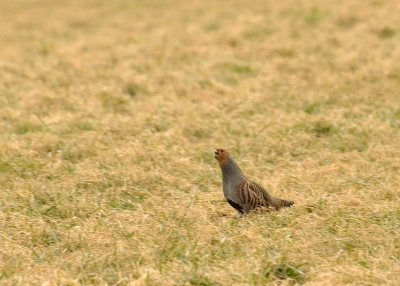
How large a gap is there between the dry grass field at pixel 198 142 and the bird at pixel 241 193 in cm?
11

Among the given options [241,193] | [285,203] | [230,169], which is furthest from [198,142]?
[241,193]

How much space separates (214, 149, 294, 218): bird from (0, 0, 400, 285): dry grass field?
11 centimetres

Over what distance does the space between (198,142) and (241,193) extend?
8.65 feet

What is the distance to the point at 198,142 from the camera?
A: 8.83m

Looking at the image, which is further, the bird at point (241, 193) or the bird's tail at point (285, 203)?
the bird's tail at point (285, 203)

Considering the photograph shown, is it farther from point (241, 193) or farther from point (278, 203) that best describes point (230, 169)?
point (278, 203)

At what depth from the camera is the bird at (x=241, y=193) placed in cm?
625

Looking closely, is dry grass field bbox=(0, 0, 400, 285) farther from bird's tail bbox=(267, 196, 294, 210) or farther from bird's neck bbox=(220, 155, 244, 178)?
bird's neck bbox=(220, 155, 244, 178)

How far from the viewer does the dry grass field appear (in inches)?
215

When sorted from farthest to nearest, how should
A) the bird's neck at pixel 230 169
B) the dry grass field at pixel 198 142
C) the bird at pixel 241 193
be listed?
the bird's neck at pixel 230 169
the bird at pixel 241 193
the dry grass field at pixel 198 142

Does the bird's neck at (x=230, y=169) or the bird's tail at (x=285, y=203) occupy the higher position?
the bird's neck at (x=230, y=169)

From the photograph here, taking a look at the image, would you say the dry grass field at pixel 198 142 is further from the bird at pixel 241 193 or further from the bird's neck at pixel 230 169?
the bird's neck at pixel 230 169

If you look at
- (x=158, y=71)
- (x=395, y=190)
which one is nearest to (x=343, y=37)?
(x=158, y=71)

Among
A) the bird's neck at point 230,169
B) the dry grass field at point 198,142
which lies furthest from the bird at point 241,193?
the dry grass field at point 198,142
